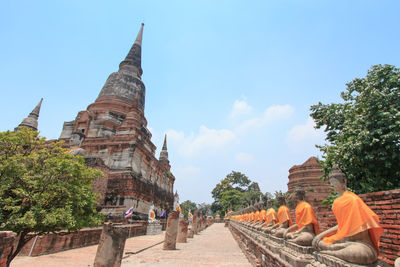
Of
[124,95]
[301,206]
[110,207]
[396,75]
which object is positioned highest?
[124,95]

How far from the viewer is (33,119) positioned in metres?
25.1

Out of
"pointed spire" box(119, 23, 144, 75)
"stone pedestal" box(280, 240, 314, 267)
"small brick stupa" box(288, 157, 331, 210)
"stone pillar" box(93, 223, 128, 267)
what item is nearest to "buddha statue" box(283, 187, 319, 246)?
"stone pedestal" box(280, 240, 314, 267)

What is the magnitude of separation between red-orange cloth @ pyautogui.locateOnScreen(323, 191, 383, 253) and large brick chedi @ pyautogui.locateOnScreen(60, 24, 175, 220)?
57.7ft

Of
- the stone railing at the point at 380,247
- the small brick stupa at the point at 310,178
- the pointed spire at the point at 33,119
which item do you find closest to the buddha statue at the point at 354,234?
the stone railing at the point at 380,247

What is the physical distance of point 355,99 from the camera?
10508 millimetres

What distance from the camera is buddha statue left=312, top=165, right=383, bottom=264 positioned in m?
2.59

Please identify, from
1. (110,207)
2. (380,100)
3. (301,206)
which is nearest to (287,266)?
(301,206)

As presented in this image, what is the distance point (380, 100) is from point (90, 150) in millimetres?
23708

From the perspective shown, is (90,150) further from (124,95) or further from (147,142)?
(124,95)

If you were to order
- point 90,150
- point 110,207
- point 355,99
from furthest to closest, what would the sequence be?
point 90,150 < point 110,207 < point 355,99

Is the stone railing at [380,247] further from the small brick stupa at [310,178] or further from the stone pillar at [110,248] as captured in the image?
the small brick stupa at [310,178]

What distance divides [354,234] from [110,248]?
5.19 m

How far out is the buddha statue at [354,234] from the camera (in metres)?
2.59

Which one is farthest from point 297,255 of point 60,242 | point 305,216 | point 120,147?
point 120,147
